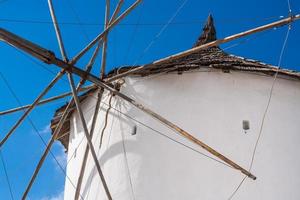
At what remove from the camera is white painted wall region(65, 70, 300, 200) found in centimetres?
860

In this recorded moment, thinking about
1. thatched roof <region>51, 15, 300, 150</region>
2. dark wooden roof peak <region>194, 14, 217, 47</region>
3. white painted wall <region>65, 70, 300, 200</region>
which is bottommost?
white painted wall <region>65, 70, 300, 200</region>

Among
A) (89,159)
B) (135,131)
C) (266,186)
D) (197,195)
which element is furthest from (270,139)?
(89,159)

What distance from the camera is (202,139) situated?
895cm

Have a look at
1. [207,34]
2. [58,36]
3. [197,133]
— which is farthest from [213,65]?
[207,34]

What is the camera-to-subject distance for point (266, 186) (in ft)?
28.0

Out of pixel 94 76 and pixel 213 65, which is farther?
pixel 213 65

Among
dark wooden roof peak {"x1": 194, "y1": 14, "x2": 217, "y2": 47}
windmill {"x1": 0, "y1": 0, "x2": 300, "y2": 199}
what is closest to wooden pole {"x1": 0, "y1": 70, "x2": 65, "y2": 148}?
windmill {"x1": 0, "y1": 0, "x2": 300, "y2": 199}

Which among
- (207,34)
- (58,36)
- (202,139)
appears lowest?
(202,139)

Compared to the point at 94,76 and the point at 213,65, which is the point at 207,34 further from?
the point at 94,76

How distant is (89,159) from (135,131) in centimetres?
103

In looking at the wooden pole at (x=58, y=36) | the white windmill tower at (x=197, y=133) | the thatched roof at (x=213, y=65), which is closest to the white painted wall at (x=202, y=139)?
the white windmill tower at (x=197, y=133)

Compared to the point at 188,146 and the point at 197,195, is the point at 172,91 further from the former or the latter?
the point at 197,195

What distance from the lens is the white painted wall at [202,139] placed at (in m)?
8.60

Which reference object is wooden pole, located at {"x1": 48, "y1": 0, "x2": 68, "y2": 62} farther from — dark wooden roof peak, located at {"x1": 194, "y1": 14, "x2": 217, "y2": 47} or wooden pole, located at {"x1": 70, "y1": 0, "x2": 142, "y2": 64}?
dark wooden roof peak, located at {"x1": 194, "y1": 14, "x2": 217, "y2": 47}
